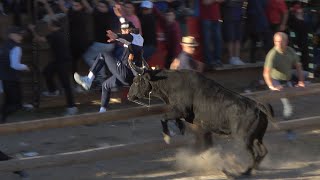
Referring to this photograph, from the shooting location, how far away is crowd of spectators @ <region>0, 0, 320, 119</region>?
10.5 meters

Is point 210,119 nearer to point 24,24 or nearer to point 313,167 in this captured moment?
point 313,167

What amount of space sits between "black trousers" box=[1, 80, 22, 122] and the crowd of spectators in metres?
0.86

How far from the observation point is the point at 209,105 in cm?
693

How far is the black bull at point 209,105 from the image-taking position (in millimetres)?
6934

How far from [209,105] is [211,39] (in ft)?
15.4

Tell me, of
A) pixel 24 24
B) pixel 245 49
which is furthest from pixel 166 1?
pixel 24 24

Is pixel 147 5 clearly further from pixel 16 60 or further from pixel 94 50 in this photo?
pixel 16 60

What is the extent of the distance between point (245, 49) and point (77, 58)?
373 cm

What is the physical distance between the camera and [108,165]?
7.74 metres

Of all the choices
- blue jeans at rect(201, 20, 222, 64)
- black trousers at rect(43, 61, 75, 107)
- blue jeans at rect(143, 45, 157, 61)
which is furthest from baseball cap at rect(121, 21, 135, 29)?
blue jeans at rect(201, 20, 222, 64)

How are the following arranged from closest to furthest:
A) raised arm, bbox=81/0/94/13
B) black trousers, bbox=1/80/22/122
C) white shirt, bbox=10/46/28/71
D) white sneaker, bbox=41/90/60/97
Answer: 1. white shirt, bbox=10/46/28/71
2. black trousers, bbox=1/80/22/122
3. white sneaker, bbox=41/90/60/97
4. raised arm, bbox=81/0/94/13

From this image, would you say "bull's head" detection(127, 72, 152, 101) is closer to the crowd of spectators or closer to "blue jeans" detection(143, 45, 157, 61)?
the crowd of spectators

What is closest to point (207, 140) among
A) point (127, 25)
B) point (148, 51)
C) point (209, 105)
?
point (209, 105)

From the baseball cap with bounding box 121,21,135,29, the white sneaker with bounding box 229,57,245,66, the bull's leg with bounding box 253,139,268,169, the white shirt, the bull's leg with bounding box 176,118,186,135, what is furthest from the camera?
the white sneaker with bounding box 229,57,245,66
